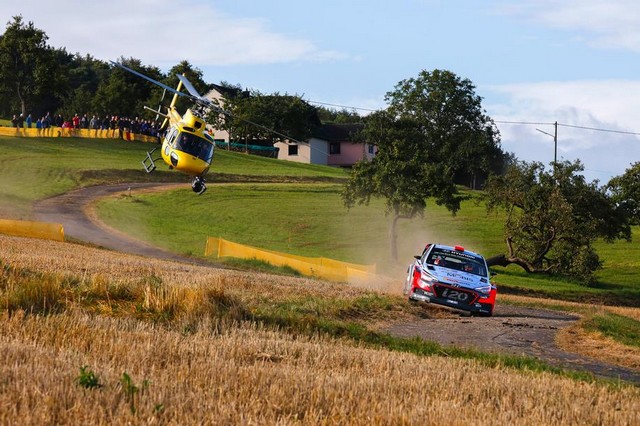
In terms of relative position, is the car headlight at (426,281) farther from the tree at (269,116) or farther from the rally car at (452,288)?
the tree at (269,116)

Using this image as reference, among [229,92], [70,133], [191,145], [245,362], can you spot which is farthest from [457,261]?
[229,92]

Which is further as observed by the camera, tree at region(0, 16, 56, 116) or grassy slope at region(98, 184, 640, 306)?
tree at region(0, 16, 56, 116)

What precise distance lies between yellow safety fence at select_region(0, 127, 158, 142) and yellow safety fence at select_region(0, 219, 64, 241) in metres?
44.8

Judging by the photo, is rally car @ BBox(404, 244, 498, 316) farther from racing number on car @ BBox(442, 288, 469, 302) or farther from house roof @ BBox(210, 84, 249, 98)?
house roof @ BBox(210, 84, 249, 98)

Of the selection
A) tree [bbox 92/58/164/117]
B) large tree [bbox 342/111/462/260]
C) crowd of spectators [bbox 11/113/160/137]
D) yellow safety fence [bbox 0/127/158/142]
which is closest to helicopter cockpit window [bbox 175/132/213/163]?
large tree [bbox 342/111/462/260]

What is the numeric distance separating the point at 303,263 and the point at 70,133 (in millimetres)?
51646

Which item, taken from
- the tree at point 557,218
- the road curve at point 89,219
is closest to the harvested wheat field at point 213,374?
the road curve at point 89,219

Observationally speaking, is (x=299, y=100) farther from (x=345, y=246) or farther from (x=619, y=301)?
(x=619, y=301)

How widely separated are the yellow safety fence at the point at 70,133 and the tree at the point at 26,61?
5781 millimetres

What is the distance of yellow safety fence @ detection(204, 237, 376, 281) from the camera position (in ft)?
133

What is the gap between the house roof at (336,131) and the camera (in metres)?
122

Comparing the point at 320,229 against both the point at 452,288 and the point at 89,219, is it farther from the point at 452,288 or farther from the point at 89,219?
the point at 452,288

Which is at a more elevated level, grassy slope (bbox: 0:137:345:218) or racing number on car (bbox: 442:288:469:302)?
grassy slope (bbox: 0:137:345:218)

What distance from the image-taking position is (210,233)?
54469mm
